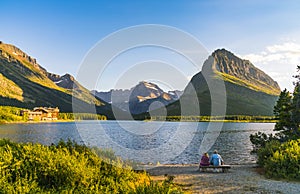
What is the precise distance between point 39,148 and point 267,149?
21869mm

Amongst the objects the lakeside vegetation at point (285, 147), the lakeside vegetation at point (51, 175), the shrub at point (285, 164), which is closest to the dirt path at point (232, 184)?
the shrub at point (285, 164)

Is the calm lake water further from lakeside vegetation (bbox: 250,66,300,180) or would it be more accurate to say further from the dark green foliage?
the dark green foliage

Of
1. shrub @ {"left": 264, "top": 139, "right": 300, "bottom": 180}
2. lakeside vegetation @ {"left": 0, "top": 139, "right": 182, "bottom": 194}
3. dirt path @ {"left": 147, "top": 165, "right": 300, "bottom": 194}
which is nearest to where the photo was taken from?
lakeside vegetation @ {"left": 0, "top": 139, "right": 182, "bottom": 194}

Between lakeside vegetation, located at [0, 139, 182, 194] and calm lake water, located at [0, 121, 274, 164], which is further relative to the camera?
calm lake water, located at [0, 121, 274, 164]

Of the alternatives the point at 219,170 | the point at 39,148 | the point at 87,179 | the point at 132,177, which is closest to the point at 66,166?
the point at 87,179

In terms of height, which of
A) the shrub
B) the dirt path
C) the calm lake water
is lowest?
the calm lake water

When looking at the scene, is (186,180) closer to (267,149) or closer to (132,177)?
(132,177)

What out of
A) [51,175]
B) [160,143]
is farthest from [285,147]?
[160,143]

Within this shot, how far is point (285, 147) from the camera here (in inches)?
1080

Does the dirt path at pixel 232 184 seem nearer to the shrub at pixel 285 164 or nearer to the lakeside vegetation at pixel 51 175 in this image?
the shrub at pixel 285 164

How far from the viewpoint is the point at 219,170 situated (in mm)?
27906

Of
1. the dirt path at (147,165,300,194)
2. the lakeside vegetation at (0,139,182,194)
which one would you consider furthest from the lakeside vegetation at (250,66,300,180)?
the lakeside vegetation at (0,139,182,194)

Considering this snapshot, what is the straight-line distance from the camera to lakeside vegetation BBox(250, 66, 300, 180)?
2386 centimetres

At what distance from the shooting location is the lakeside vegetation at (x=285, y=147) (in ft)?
78.3
